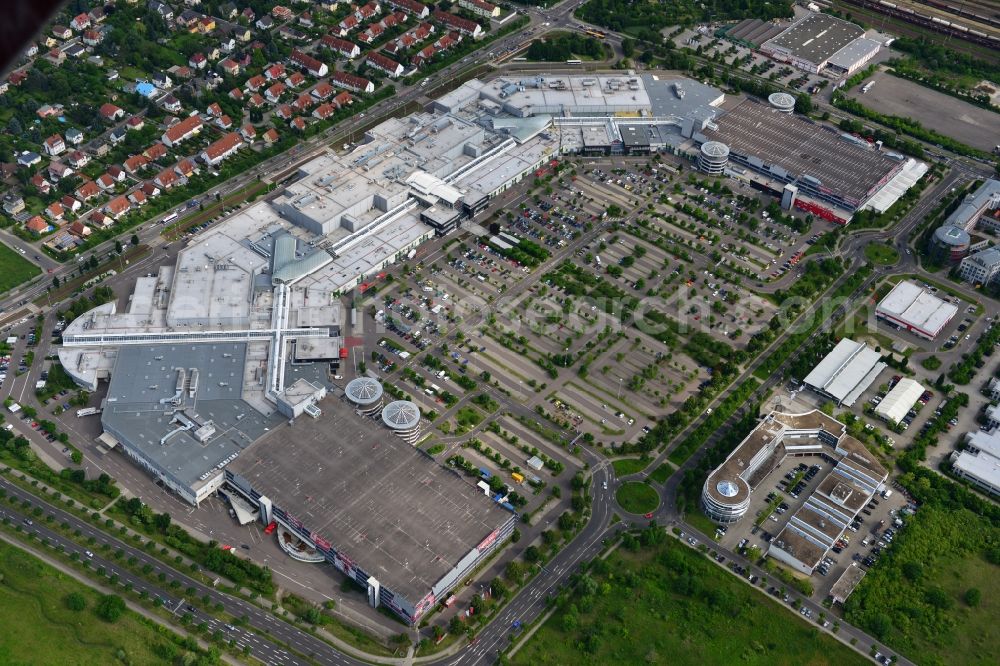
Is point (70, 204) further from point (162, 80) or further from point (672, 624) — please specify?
point (672, 624)

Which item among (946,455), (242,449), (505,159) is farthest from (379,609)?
(505,159)

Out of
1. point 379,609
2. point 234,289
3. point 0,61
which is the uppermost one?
point 0,61

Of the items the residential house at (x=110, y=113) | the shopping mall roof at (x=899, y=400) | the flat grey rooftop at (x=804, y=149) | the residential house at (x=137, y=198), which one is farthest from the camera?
the residential house at (x=110, y=113)

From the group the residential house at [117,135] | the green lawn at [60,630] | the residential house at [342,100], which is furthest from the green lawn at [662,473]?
the residential house at [117,135]

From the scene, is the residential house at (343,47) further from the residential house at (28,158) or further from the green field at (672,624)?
the green field at (672,624)

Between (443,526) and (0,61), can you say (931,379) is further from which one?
(0,61)

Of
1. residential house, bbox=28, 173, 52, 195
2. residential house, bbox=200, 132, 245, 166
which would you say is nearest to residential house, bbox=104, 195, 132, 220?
residential house, bbox=28, 173, 52, 195
